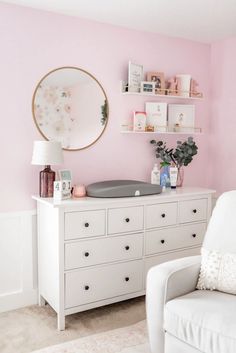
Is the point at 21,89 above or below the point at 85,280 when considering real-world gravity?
above

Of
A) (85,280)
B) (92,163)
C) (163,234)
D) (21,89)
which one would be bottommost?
(85,280)

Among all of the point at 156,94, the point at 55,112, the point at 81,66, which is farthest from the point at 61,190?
the point at 156,94

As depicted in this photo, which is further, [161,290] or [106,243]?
[106,243]

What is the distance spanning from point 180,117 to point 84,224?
1.51 meters

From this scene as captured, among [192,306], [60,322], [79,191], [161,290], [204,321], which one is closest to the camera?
[204,321]

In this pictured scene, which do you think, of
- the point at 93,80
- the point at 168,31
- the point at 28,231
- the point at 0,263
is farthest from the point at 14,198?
the point at 168,31

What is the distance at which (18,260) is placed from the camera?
9.97 feet

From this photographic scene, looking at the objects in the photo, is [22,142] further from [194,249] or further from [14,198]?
[194,249]

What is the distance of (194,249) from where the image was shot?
11.0 feet

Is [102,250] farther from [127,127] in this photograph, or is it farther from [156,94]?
[156,94]

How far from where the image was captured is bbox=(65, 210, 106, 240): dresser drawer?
2.70 m

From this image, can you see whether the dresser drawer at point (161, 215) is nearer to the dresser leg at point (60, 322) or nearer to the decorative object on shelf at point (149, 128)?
the decorative object on shelf at point (149, 128)

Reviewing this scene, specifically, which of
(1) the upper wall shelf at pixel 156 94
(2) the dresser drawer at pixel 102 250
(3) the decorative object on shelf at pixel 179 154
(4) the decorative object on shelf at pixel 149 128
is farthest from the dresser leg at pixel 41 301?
(1) the upper wall shelf at pixel 156 94

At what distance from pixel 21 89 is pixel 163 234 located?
1564 mm
